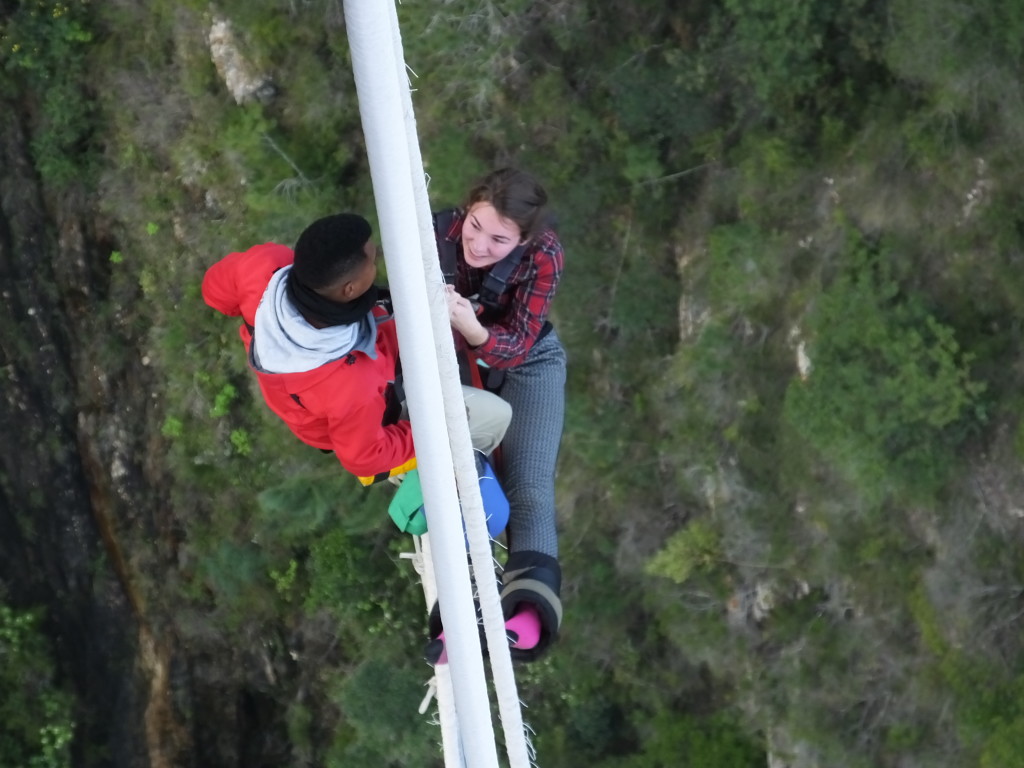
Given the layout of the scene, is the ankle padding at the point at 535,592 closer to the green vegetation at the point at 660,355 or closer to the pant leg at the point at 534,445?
the pant leg at the point at 534,445

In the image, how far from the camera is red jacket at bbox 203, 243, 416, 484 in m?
2.96

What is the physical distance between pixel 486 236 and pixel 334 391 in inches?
34.3

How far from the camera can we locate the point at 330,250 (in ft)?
8.87

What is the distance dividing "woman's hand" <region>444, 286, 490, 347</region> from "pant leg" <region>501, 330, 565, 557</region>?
0.68 meters

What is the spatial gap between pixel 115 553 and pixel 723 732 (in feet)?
23.8

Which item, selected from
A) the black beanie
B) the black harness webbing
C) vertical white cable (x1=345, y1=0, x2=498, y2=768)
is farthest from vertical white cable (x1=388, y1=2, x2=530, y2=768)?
the black harness webbing

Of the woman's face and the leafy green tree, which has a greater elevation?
the leafy green tree

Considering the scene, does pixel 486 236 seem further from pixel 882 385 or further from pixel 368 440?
pixel 882 385

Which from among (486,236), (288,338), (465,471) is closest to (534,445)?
(486,236)

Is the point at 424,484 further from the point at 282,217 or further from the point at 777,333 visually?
the point at 282,217

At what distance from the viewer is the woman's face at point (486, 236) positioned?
134 inches

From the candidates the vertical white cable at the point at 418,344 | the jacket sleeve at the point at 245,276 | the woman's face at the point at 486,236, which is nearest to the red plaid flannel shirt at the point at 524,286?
the woman's face at the point at 486,236

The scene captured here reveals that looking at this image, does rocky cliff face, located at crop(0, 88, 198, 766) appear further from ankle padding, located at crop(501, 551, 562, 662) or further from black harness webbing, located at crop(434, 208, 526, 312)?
ankle padding, located at crop(501, 551, 562, 662)

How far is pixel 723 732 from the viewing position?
974 cm
